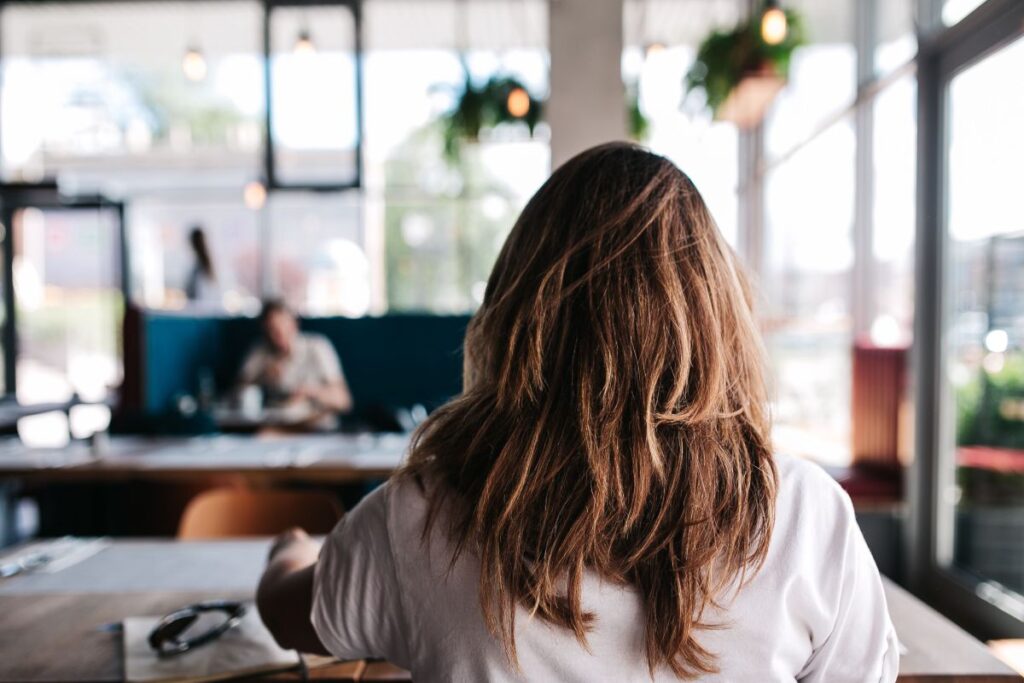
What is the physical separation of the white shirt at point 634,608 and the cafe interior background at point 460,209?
21cm

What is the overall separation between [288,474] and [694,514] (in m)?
2.17

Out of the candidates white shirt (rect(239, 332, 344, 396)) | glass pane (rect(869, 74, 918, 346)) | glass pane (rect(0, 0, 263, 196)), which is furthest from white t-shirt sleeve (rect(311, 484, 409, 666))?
glass pane (rect(0, 0, 263, 196))

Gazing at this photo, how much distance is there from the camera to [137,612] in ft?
4.50

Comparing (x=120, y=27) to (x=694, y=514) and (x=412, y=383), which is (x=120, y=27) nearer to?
(x=412, y=383)

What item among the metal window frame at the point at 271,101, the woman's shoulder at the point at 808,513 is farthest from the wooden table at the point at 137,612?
the metal window frame at the point at 271,101

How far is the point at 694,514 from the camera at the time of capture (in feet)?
2.65

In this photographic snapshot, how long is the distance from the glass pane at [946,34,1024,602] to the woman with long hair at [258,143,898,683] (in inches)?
101

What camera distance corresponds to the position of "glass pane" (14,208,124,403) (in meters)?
7.54

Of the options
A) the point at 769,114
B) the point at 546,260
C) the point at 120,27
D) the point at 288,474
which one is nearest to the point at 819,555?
the point at 546,260

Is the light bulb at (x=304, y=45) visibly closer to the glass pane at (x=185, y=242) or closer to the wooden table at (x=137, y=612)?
the glass pane at (x=185, y=242)

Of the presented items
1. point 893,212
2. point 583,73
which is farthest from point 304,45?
point 893,212

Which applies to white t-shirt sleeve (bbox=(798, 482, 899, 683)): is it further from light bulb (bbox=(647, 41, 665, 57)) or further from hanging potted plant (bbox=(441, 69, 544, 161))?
light bulb (bbox=(647, 41, 665, 57))

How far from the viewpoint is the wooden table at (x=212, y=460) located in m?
2.69

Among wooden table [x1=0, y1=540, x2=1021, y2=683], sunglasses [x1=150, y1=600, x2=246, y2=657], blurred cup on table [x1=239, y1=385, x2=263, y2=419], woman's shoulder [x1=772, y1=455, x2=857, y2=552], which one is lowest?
wooden table [x1=0, y1=540, x2=1021, y2=683]
